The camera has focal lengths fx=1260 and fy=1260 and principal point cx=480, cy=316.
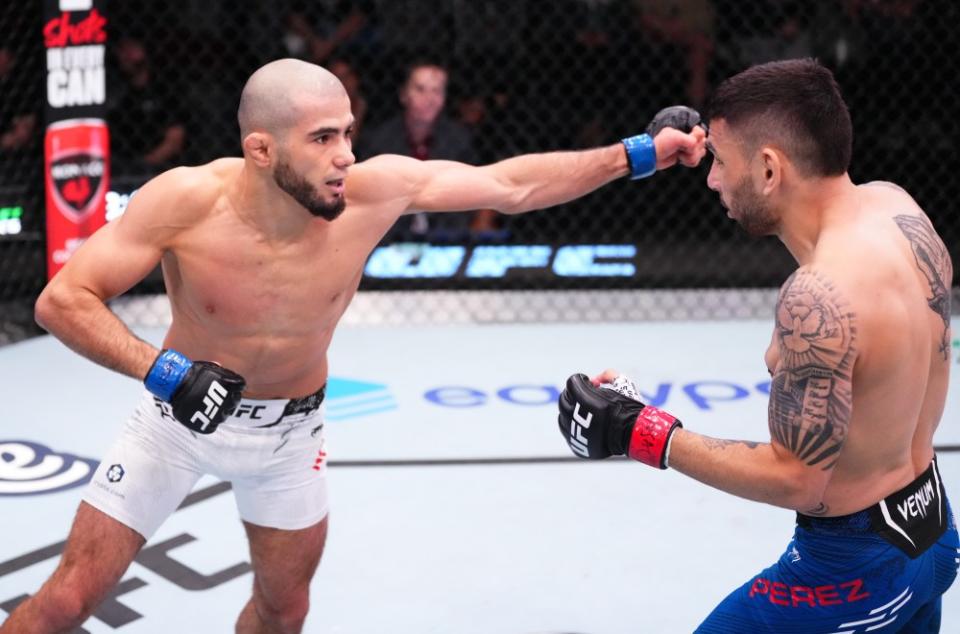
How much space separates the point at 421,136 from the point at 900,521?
4163mm

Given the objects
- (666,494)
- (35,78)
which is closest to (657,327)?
(666,494)

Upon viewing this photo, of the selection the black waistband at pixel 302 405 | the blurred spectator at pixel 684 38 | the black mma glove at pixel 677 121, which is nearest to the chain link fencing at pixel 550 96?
the blurred spectator at pixel 684 38

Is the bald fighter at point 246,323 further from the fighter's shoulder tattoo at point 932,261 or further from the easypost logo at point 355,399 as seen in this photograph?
the easypost logo at point 355,399

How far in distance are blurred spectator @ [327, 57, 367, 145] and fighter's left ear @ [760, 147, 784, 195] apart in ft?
12.9

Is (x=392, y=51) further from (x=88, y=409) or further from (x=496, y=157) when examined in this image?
(x=88, y=409)

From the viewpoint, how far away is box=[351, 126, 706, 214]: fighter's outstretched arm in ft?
8.67

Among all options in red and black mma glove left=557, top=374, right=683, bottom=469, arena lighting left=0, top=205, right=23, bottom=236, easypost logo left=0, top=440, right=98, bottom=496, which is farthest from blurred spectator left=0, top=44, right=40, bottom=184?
red and black mma glove left=557, top=374, right=683, bottom=469

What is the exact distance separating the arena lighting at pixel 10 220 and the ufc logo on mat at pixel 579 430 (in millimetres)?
3971

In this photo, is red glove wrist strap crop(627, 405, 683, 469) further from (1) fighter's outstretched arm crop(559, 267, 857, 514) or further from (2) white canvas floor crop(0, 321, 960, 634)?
(2) white canvas floor crop(0, 321, 960, 634)

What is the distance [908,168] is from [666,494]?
316 centimetres

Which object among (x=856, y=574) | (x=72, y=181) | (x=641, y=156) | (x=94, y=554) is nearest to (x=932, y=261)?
(x=856, y=574)

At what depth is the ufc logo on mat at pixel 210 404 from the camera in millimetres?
2107

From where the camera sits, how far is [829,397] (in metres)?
1.78

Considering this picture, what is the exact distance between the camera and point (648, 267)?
19.9 feet
